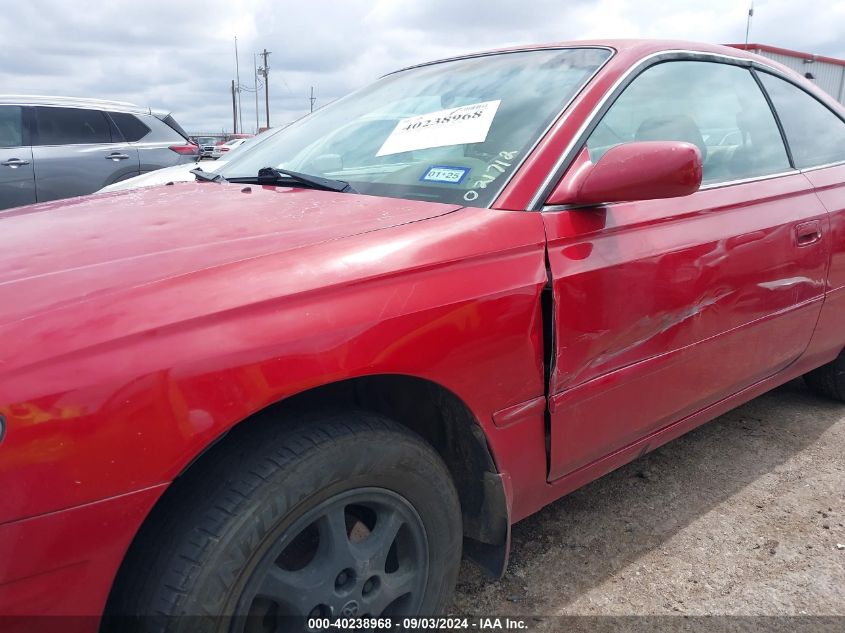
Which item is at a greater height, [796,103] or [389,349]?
[796,103]

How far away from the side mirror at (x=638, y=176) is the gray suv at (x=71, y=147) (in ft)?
19.8

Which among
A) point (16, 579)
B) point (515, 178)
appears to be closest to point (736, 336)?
point (515, 178)

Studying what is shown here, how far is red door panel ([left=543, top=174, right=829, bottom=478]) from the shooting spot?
1.69m

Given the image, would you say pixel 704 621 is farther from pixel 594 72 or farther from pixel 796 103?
pixel 796 103

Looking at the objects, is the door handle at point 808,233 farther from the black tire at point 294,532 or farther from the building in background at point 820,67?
the building in background at point 820,67

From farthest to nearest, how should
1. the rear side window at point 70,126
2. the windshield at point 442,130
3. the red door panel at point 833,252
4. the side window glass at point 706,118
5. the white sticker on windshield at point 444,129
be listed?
the rear side window at point 70,126 → the red door panel at point 833,252 → the side window glass at point 706,118 → the white sticker on windshield at point 444,129 → the windshield at point 442,130

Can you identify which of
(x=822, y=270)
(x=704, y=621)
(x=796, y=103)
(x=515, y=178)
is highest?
(x=796, y=103)

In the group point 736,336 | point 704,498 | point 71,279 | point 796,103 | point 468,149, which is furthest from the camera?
point 796,103

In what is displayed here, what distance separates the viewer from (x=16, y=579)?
1.02 meters

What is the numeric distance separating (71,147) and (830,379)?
6638 mm

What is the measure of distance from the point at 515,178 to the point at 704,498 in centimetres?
140

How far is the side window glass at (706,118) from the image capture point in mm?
2029

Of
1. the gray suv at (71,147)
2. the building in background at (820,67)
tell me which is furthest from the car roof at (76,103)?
the building in background at (820,67)

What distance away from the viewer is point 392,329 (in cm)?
135
